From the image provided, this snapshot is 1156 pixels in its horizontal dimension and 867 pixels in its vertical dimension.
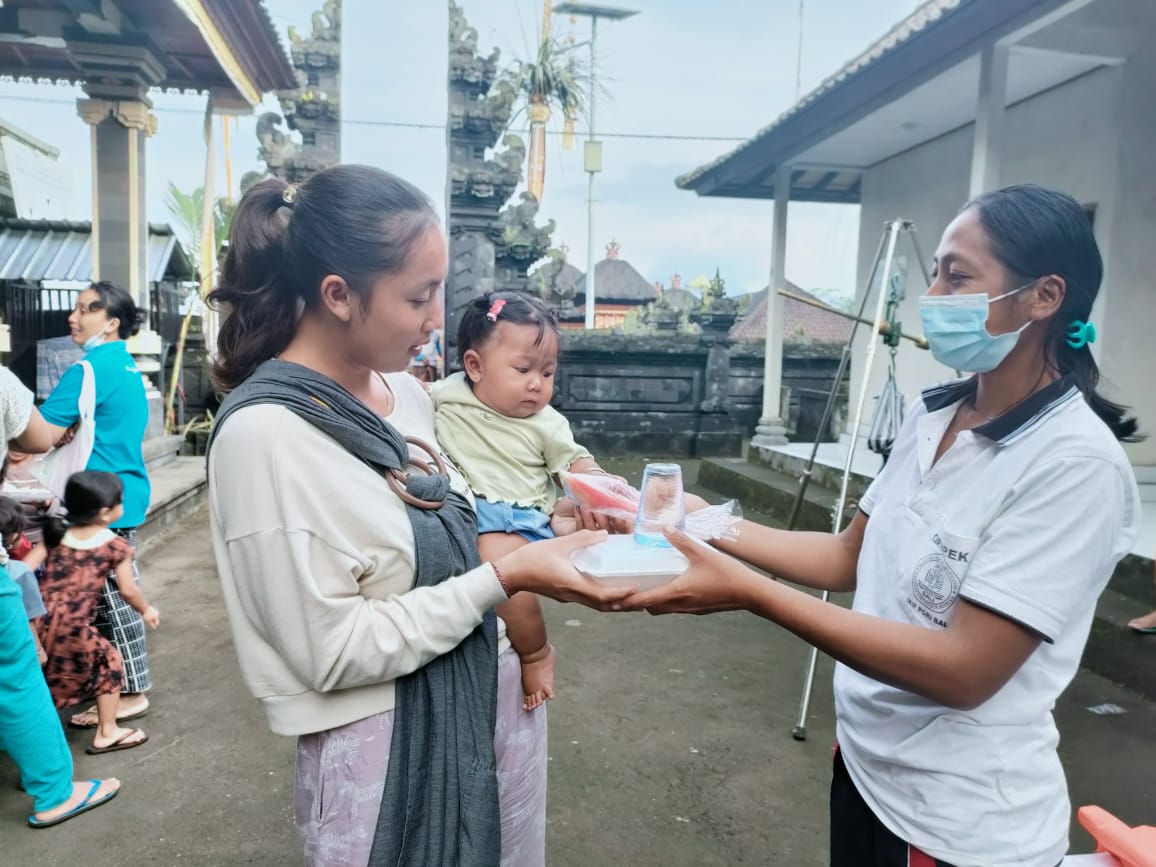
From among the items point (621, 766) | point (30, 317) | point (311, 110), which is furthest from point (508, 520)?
point (311, 110)

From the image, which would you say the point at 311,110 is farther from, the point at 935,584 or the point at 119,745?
the point at 935,584

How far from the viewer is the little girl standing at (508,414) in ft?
5.33

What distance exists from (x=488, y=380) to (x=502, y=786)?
0.81 m

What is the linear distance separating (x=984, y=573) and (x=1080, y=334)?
0.44 meters

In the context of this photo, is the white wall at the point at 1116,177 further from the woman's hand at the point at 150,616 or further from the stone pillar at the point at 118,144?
the stone pillar at the point at 118,144

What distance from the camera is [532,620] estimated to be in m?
1.46

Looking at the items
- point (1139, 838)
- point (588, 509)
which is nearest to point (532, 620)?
point (588, 509)

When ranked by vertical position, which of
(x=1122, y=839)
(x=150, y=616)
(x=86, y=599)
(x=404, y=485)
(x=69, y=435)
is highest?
(x=404, y=485)

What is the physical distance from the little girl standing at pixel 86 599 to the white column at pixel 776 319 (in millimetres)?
6599

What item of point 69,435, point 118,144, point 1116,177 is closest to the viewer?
point 69,435

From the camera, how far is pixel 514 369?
1.67 meters

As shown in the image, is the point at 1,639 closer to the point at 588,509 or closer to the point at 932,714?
the point at 588,509

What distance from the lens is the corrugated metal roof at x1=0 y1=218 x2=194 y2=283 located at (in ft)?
29.8

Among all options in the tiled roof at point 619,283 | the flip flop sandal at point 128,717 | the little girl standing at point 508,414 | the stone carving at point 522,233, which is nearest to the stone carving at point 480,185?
the stone carving at point 522,233
